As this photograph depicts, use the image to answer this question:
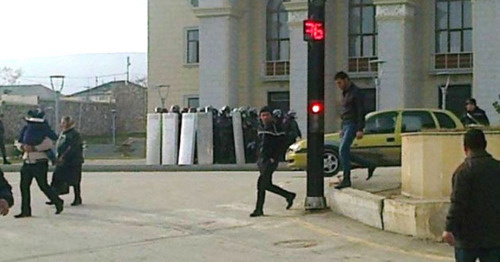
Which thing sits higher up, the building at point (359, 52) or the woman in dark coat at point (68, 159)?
the building at point (359, 52)

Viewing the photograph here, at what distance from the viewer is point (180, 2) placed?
5059 cm

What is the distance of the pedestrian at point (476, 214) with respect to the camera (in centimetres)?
794

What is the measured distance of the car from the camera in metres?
22.0

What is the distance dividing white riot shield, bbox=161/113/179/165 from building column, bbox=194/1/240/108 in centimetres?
1036

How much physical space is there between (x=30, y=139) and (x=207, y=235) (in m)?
4.20

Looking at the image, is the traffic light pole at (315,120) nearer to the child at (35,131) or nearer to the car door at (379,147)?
the child at (35,131)

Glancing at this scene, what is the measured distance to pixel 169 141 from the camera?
3328cm

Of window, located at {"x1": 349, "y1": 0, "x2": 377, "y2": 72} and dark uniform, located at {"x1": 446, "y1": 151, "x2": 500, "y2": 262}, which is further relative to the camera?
window, located at {"x1": 349, "y1": 0, "x2": 377, "y2": 72}

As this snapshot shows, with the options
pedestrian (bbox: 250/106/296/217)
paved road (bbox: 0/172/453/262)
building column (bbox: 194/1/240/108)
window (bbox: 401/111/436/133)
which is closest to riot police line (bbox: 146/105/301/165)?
window (bbox: 401/111/436/133)

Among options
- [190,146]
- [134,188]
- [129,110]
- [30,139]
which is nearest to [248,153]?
[190,146]

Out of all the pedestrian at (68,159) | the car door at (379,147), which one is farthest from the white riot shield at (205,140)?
the pedestrian at (68,159)

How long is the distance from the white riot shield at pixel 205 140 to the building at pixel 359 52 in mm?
9338

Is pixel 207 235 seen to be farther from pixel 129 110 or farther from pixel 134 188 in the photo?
pixel 129 110

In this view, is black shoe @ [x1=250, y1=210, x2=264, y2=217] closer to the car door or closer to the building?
the car door
